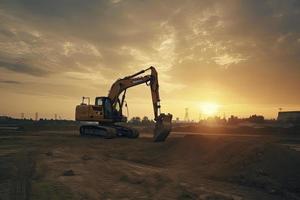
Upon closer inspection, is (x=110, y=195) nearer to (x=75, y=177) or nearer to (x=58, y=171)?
(x=75, y=177)

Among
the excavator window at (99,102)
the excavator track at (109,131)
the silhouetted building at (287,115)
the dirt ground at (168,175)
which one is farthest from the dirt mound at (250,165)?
the silhouetted building at (287,115)

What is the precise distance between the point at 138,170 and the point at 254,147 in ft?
18.4

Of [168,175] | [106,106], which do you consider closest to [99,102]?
[106,106]

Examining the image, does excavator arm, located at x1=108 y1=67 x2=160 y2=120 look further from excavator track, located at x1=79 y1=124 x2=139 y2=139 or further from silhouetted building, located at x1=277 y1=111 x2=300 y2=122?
silhouetted building, located at x1=277 y1=111 x2=300 y2=122

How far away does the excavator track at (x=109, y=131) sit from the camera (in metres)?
30.3

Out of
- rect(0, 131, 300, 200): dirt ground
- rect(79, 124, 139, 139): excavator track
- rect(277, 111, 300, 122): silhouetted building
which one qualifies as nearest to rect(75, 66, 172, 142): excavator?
rect(79, 124, 139, 139): excavator track

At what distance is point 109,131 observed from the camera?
1182 inches

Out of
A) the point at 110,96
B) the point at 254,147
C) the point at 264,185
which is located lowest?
the point at 264,185

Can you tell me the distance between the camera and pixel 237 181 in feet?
42.3

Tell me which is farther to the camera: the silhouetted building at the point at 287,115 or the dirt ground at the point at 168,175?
the silhouetted building at the point at 287,115

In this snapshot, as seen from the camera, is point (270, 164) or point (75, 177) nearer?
point (75, 177)

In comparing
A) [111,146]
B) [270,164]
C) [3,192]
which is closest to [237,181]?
[270,164]

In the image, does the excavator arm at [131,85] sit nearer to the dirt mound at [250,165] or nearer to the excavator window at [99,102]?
the excavator window at [99,102]

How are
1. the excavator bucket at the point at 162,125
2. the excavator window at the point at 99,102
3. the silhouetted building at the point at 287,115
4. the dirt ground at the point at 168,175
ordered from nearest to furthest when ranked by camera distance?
1. the dirt ground at the point at 168,175
2. the excavator bucket at the point at 162,125
3. the excavator window at the point at 99,102
4. the silhouetted building at the point at 287,115
